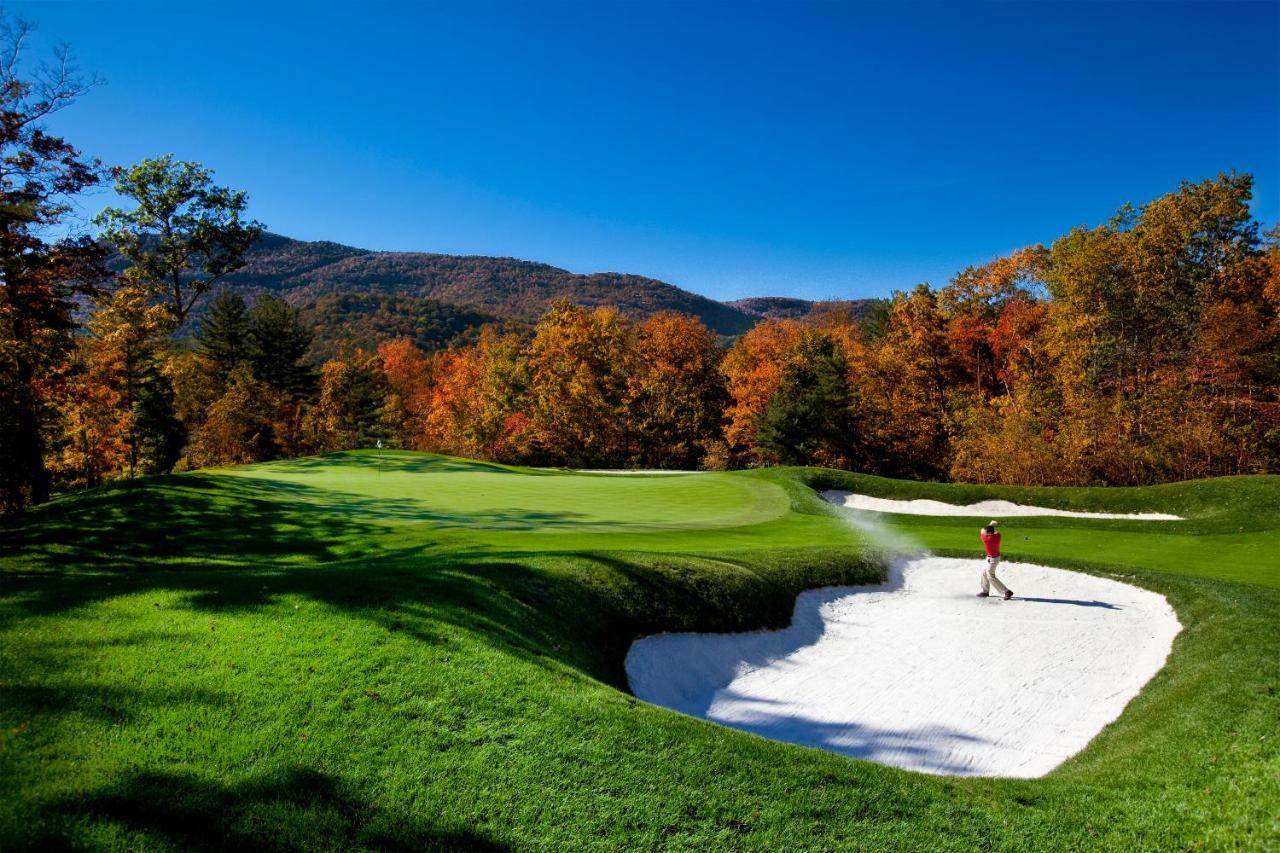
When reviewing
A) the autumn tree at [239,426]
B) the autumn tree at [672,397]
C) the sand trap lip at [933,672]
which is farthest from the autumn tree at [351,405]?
the sand trap lip at [933,672]

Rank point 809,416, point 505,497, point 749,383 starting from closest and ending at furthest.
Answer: point 505,497
point 809,416
point 749,383

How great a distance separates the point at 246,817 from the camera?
4.05 m

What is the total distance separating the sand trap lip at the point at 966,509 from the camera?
21.4m

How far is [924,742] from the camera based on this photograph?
826cm

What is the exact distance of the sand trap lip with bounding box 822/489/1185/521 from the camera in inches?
843

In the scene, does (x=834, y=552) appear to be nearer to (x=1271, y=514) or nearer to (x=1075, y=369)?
(x=1271, y=514)

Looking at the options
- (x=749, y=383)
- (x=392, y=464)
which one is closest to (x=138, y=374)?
(x=392, y=464)

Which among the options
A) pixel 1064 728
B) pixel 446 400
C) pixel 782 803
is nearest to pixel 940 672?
pixel 1064 728

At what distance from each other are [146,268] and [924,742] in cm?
3431

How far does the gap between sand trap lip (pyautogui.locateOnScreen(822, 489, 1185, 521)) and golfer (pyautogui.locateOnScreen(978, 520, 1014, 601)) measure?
872cm

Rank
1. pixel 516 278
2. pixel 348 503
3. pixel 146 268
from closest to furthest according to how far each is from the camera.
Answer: pixel 348 503 < pixel 146 268 < pixel 516 278

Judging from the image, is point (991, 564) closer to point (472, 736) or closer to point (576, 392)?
point (472, 736)

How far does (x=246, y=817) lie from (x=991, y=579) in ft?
46.7

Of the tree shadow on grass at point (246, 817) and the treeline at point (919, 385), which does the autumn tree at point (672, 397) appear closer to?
the treeline at point (919, 385)
